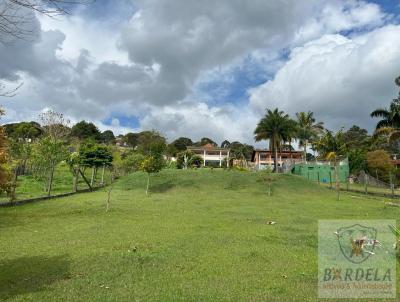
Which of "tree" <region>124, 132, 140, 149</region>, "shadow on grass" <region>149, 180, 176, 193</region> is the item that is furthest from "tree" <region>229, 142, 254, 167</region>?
"shadow on grass" <region>149, 180, 176, 193</region>

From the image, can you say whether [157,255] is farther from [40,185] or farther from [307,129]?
[307,129]

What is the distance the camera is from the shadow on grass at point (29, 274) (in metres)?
6.11

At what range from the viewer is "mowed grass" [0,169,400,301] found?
5922 millimetres

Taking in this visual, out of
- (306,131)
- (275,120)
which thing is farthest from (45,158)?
(306,131)

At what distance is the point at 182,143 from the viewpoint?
100125mm

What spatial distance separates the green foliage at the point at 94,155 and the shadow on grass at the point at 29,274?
24189 millimetres

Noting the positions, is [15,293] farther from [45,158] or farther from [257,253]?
[45,158]

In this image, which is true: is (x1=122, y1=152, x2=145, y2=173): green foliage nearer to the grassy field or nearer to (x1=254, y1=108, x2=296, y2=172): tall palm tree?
the grassy field

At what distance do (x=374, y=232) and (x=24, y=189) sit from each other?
25116mm

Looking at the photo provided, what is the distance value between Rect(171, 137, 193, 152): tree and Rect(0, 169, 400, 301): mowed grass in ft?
253

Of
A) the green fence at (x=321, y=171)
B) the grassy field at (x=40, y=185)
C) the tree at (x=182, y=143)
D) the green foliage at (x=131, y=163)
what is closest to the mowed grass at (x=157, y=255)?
the grassy field at (x=40, y=185)

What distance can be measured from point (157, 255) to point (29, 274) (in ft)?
8.81

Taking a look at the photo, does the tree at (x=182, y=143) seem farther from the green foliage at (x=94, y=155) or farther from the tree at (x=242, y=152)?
the green foliage at (x=94, y=155)

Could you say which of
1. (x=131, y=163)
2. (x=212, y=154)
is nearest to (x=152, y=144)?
(x=131, y=163)
